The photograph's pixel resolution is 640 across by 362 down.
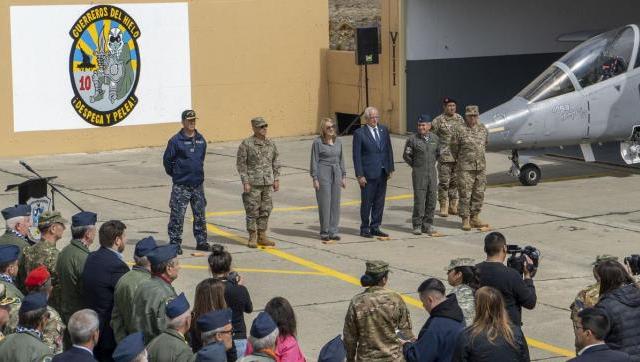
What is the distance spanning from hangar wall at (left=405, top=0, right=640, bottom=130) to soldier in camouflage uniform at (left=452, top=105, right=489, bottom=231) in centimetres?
902

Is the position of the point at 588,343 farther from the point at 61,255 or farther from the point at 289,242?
the point at 289,242

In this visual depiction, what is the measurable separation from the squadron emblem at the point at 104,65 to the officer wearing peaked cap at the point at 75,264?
14.6 metres

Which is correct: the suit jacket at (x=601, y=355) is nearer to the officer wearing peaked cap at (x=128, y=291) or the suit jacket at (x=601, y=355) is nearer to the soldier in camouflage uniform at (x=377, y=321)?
the soldier in camouflage uniform at (x=377, y=321)

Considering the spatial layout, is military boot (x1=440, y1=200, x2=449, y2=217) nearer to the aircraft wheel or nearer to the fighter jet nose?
the fighter jet nose

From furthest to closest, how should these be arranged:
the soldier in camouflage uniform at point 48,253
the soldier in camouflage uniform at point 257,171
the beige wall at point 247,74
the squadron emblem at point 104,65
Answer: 1. the beige wall at point 247,74
2. the squadron emblem at point 104,65
3. the soldier in camouflage uniform at point 257,171
4. the soldier in camouflage uniform at point 48,253

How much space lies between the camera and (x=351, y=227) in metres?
16.7

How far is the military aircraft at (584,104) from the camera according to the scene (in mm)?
19391

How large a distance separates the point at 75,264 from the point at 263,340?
2857 millimetres

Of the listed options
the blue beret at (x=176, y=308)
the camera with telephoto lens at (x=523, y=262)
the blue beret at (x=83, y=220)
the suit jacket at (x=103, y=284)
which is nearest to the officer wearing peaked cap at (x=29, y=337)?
the blue beret at (x=176, y=308)

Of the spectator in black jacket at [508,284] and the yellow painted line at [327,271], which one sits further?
the yellow painted line at [327,271]

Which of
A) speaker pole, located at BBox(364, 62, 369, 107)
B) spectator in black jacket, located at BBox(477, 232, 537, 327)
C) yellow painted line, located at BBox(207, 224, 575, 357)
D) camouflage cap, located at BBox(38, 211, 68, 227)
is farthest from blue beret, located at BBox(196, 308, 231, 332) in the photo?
speaker pole, located at BBox(364, 62, 369, 107)

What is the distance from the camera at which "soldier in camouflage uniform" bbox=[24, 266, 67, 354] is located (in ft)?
27.3

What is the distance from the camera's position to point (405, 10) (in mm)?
24984

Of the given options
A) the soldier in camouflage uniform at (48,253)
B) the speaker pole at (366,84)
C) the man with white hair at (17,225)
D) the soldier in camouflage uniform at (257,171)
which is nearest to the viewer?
the soldier in camouflage uniform at (48,253)
